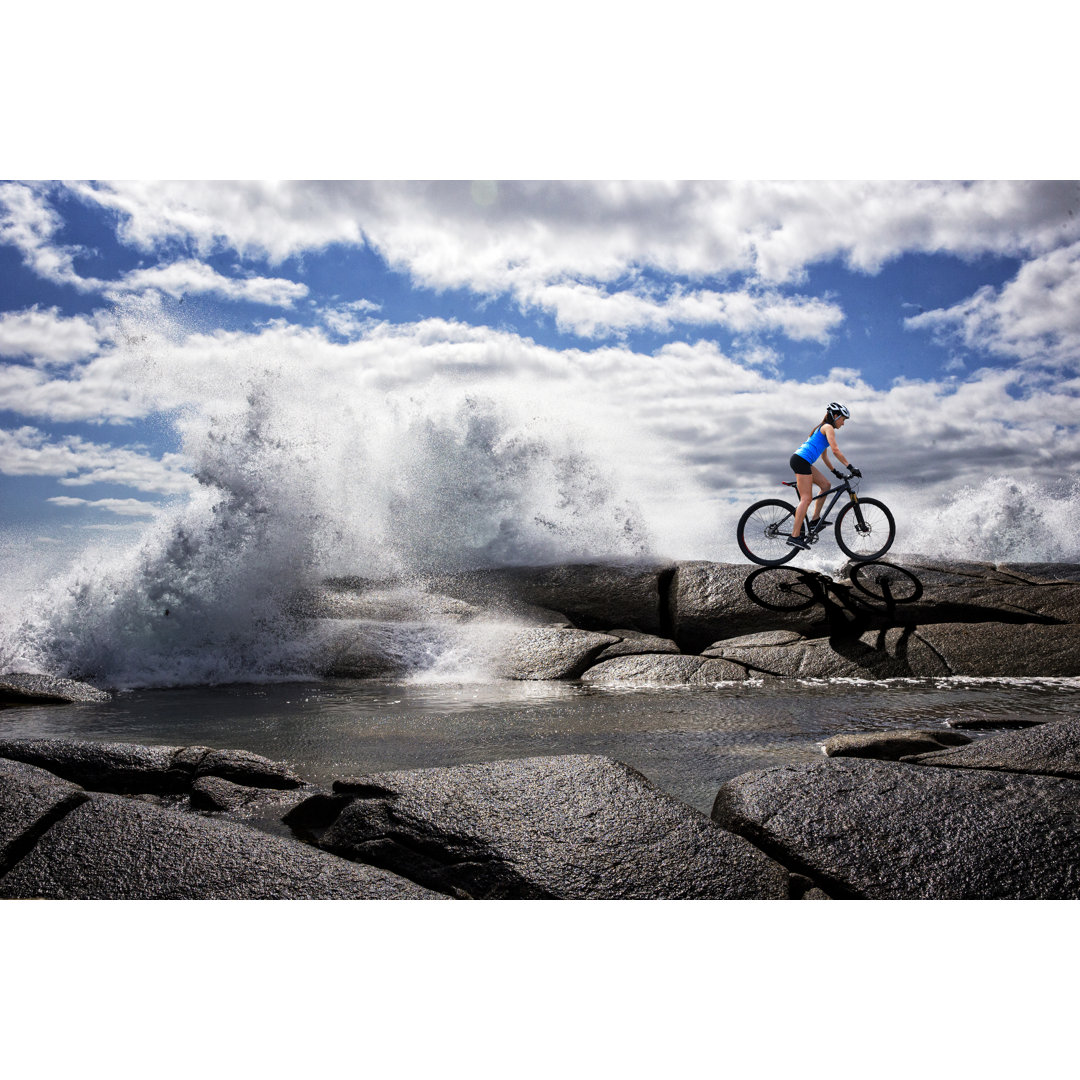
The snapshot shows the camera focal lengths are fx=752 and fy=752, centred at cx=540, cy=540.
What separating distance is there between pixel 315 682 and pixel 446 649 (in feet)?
3.00

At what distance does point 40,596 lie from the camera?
521 cm

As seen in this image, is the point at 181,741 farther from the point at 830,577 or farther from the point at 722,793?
the point at 830,577

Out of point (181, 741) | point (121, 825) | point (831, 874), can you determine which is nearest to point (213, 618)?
point (181, 741)

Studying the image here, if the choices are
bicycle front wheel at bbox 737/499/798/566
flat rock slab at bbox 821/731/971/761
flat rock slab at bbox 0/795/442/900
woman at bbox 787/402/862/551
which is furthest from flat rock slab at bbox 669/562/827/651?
flat rock slab at bbox 0/795/442/900

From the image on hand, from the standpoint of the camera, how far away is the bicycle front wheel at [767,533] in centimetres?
500

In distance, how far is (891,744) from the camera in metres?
2.71

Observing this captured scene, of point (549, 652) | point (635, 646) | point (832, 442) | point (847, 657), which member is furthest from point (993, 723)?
point (549, 652)

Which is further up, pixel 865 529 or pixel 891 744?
pixel 865 529

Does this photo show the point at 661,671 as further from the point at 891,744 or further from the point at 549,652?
the point at 891,744

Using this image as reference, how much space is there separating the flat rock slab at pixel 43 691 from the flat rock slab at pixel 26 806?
2.40m

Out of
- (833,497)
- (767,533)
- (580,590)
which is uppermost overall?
(833,497)

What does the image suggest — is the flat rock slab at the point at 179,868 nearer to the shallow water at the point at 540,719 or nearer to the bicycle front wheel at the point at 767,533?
the shallow water at the point at 540,719

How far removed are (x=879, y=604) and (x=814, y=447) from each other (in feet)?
4.70

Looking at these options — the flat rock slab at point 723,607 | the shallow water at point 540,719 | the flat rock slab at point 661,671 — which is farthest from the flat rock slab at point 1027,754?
the flat rock slab at point 723,607
